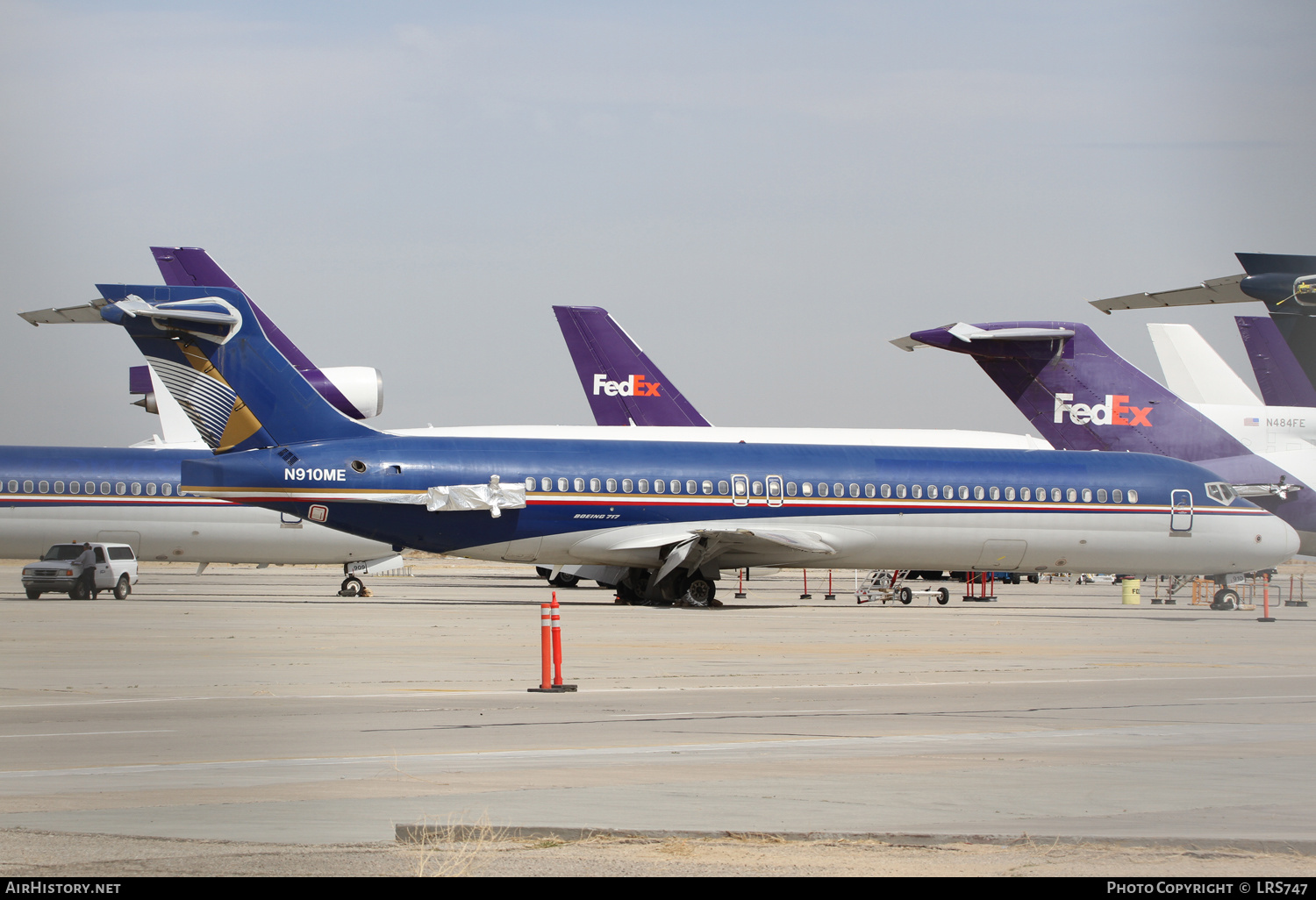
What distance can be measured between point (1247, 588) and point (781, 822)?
200 feet

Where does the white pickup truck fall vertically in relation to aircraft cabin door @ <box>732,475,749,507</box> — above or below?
below

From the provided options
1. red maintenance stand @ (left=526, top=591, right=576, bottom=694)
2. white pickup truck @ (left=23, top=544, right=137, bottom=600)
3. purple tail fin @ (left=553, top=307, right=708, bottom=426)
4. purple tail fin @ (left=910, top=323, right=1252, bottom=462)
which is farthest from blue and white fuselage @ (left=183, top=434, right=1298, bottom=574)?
red maintenance stand @ (left=526, top=591, right=576, bottom=694)

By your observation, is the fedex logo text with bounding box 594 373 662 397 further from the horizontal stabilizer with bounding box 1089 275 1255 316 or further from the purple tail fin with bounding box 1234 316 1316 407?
the horizontal stabilizer with bounding box 1089 275 1255 316

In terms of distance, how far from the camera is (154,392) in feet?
174

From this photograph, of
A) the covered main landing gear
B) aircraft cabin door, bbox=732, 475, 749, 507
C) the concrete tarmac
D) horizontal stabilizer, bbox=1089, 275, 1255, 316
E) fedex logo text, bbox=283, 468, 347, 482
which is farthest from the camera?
the covered main landing gear

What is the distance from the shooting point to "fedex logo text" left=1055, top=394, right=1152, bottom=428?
41.5 m

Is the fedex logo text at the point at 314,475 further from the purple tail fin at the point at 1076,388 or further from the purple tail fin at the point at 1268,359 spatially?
the purple tail fin at the point at 1268,359

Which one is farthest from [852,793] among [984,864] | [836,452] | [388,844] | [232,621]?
[836,452]

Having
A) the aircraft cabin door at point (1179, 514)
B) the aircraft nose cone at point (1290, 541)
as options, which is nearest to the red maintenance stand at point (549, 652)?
the aircraft cabin door at point (1179, 514)

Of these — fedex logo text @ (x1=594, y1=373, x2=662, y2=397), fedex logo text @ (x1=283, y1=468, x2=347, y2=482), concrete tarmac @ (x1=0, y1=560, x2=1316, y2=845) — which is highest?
fedex logo text @ (x1=594, y1=373, x2=662, y2=397)

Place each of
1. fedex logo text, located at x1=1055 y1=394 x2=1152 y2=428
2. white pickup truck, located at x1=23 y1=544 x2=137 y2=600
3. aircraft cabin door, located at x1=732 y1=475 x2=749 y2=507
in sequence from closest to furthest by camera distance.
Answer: aircraft cabin door, located at x1=732 y1=475 x2=749 y2=507, white pickup truck, located at x1=23 y1=544 x2=137 y2=600, fedex logo text, located at x1=1055 y1=394 x2=1152 y2=428

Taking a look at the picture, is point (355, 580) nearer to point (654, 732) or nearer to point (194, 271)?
point (194, 271)

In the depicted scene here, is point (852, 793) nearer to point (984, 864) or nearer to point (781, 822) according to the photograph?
Answer: point (781, 822)

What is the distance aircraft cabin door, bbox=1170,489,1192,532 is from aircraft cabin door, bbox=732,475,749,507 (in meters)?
11.7
